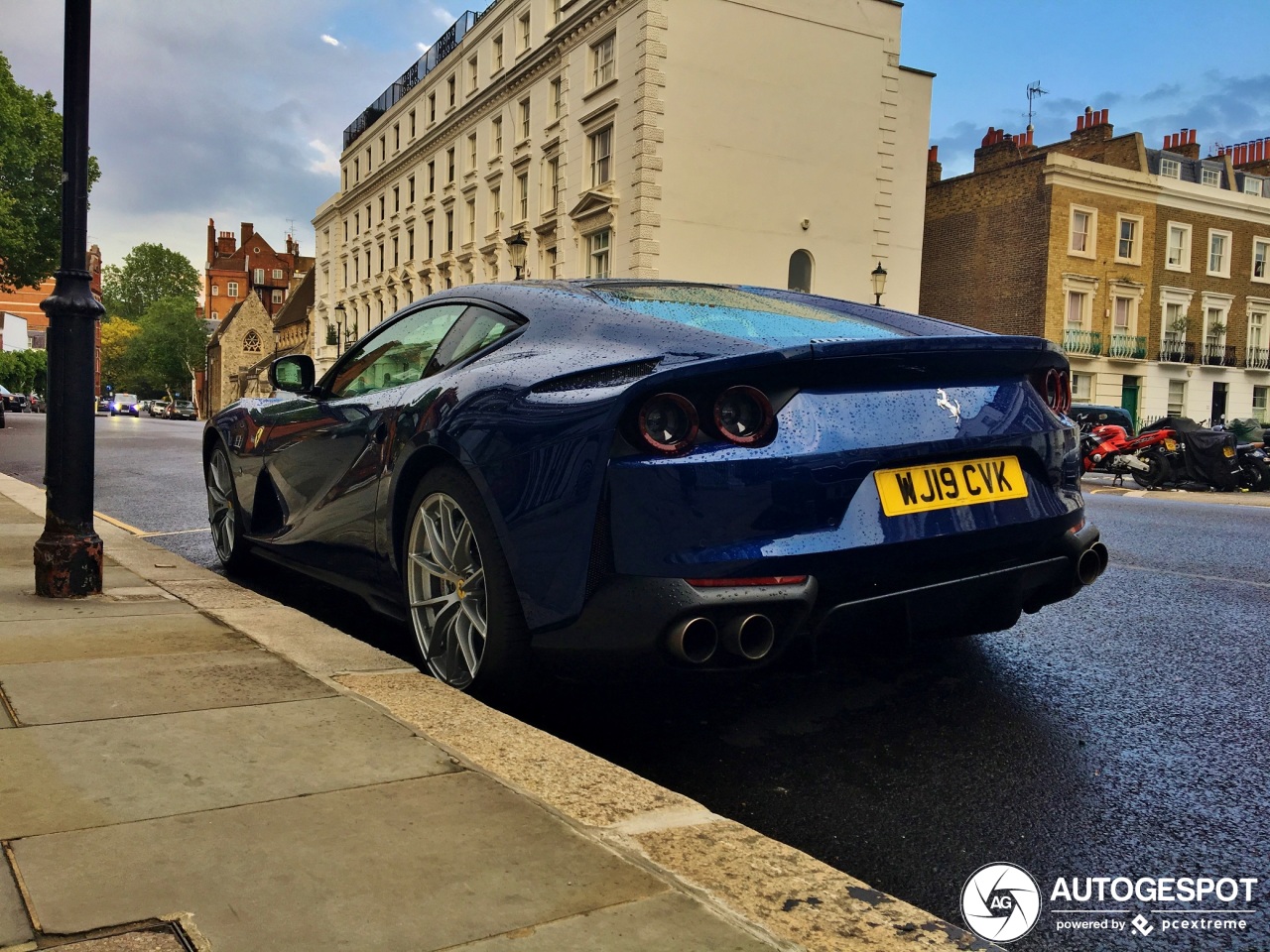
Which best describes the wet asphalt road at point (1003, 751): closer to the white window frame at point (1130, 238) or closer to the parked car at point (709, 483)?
the parked car at point (709, 483)

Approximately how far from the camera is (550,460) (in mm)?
2840

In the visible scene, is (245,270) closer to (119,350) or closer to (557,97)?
(119,350)

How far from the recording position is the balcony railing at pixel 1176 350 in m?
39.7

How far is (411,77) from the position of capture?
175 ft

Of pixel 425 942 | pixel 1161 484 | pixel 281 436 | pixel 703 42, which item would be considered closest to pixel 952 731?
pixel 425 942

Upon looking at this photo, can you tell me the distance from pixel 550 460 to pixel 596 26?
33.6 metres

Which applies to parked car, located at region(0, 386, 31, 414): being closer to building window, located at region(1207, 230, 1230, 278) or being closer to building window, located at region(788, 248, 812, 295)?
building window, located at region(788, 248, 812, 295)

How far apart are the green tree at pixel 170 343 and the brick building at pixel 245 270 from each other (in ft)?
46.6

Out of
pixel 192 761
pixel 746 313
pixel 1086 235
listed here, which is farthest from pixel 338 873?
pixel 1086 235

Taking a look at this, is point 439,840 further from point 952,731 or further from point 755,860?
point 952,731

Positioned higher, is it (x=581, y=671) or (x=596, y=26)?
(x=596, y=26)

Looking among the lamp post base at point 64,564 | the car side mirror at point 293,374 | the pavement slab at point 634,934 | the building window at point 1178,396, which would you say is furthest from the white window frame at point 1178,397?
the pavement slab at point 634,934

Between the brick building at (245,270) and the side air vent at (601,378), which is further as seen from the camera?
the brick building at (245,270)

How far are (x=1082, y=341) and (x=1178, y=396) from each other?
5.55 m
